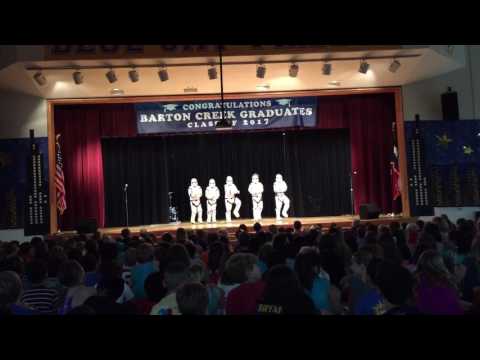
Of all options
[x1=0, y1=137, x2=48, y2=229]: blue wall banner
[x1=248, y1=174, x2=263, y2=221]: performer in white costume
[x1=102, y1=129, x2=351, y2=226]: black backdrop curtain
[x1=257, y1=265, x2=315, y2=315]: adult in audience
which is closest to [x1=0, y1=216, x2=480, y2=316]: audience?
[x1=257, y1=265, x2=315, y2=315]: adult in audience

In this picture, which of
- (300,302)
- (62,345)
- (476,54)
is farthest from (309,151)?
(62,345)

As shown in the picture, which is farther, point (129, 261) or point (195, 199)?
point (195, 199)

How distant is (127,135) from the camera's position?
16688mm

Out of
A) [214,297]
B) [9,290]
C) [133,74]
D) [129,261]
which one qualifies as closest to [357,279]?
[214,297]

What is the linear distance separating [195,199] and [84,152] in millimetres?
3321

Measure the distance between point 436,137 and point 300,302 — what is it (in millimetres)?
13411

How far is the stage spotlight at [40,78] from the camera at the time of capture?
13.2m

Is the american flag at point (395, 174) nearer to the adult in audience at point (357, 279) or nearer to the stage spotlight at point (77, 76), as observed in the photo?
the stage spotlight at point (77, 76)

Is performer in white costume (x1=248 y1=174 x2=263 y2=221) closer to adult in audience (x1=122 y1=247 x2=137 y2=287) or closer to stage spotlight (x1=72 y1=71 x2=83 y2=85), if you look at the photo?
stage spotlight (x1=72 y1=71 x2=83 y2=85)

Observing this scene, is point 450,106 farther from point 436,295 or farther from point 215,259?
point 436,295

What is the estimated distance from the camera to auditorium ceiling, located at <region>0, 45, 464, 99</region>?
42.9 feet

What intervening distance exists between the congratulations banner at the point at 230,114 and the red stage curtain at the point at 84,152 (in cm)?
107

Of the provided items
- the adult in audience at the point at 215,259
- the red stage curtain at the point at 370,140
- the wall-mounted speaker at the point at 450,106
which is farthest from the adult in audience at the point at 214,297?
the red stage curtain at the point at 370,140

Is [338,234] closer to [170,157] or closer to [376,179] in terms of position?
[376,179]
